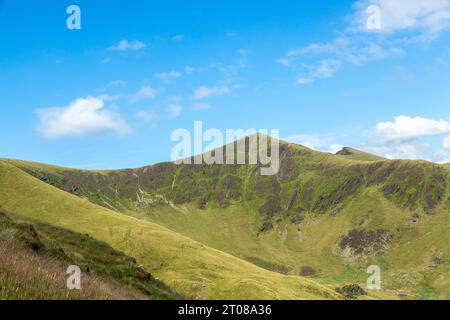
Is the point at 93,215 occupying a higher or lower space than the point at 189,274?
higher

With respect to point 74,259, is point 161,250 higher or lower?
lower

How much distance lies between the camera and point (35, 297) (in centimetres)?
1192

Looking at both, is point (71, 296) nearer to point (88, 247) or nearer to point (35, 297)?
point (35, 297)

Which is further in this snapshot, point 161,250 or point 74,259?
point 161,250

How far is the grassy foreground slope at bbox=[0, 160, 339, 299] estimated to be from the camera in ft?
404

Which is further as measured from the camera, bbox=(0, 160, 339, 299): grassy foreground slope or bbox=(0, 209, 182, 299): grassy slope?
bbox=(0, 160, 339, 299): grassy foreground slope

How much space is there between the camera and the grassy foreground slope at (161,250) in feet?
404

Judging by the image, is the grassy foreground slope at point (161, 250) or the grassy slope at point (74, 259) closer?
the grassy slope at point (74, 259)

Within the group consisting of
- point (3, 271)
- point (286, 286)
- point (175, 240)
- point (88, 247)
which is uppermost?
point (3, 271)

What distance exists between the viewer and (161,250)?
14500cm
